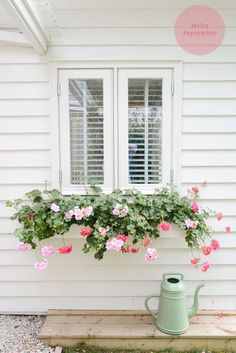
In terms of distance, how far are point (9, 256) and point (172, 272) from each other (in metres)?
1.34

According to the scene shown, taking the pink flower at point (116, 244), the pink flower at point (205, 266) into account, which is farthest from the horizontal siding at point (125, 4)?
the pink flower at point (205, 266)

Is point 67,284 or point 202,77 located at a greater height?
point 202,77

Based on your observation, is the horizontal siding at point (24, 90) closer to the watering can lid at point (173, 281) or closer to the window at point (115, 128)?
the window at point (115, 128)

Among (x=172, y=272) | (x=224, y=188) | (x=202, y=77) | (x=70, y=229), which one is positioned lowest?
(x=172, y=272)

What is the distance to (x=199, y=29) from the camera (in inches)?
83.7

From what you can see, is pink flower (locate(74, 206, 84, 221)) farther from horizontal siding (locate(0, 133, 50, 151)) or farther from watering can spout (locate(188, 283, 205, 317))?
watering can spout (locate(188, 283, 205, 317))

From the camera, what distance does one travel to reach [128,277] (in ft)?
7.45

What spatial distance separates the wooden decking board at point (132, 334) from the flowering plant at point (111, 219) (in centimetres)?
45

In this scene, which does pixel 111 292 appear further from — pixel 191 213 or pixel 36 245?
pixel 191 213

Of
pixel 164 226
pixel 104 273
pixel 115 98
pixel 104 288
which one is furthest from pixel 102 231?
pixel 115 98

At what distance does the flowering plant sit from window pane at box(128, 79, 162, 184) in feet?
0.57

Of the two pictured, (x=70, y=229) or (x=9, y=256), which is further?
(x=9, y=256)

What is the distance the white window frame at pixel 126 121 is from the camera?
2129 millimetres

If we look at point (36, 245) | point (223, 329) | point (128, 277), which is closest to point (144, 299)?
point (128, 277)
